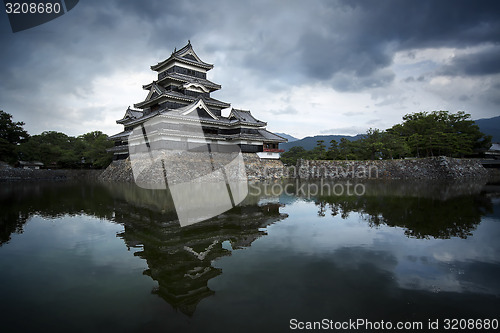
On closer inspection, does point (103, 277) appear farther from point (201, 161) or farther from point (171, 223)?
point (201, 161)

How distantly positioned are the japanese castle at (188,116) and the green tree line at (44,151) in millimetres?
7084

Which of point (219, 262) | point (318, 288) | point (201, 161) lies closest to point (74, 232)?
point (219, 262)

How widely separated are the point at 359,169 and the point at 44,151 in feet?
153

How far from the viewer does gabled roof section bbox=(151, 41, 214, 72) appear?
30.1 m

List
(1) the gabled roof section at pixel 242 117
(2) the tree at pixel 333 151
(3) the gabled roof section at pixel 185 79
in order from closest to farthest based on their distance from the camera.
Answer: (3) the gabled roof section at pixel 185 79, (1) the gabled roof section at pixel 242 117, (2) the tree at pixel 333 151

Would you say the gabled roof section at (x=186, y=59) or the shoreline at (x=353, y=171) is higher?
the gabled roof section at (x=186, y=59)

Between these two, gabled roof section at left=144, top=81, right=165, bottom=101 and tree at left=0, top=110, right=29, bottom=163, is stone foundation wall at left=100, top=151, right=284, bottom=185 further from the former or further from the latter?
tree at left=0, top=110, right=29, bottom=163

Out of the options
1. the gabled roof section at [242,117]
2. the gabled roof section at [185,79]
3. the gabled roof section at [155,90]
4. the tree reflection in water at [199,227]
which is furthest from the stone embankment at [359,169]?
the tree reflection in water at [199,227]

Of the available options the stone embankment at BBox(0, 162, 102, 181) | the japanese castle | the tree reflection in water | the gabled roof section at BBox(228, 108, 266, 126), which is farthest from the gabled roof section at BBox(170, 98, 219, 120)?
the stone embankment at BBox(0, 162, 102, 181)

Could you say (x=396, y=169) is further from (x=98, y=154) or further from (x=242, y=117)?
A: (x=98, y=154)

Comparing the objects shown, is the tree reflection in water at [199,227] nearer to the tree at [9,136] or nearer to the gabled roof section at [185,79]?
the gabled roof section at [185,79]

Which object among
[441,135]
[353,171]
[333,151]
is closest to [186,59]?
[333,151]

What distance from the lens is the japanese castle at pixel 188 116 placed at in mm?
26094

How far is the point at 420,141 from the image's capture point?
111 feet
